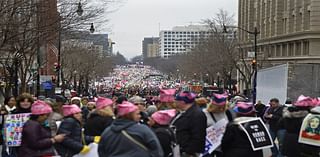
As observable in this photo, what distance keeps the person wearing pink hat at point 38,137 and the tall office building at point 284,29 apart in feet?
144

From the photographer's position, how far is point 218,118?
34.6 ft

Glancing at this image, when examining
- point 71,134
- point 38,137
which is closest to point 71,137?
point 71,134

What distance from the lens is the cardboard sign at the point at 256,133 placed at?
855cm

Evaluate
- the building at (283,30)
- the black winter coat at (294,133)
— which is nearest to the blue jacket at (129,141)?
the black winter coat at (294,133)

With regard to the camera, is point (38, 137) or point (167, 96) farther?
point (167, 96)

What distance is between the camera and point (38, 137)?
8812mm

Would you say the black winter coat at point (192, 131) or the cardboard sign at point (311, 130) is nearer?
the black winter coat at point (192, 131)

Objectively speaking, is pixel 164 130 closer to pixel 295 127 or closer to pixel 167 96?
pixel 167 96

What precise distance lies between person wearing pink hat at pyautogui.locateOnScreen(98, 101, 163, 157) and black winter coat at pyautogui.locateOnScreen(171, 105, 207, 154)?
233 cm

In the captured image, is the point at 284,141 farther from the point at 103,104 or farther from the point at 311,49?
the point at 311,49

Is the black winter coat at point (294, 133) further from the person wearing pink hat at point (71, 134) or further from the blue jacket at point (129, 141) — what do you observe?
the blue jacket at point (129, 141)

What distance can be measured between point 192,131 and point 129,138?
2.64m

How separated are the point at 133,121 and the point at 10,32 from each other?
1455 centimetres

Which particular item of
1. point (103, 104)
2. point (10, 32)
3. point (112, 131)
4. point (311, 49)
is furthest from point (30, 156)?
point (311, 49)
